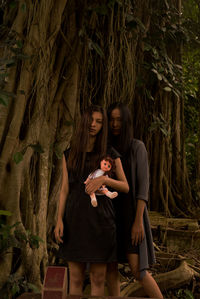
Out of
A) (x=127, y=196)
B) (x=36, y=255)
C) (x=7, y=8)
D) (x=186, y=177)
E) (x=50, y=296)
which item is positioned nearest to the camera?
(x=50, y=296)

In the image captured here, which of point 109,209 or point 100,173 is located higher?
point 100,173

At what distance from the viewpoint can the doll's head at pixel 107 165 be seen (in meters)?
1.87

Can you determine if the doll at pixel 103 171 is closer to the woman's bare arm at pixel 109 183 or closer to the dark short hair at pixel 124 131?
the woman's bare arm at pixel 109 183

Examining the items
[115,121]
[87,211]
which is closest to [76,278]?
[87,211]

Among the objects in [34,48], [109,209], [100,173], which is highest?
[34,48]

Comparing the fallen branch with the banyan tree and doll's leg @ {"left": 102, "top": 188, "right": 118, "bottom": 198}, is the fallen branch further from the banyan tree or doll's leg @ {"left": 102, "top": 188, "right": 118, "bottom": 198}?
doll's leg @ {"left": 102, "top": 188, "right": 118, "bottom": 198}

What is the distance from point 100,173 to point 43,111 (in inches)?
32.8

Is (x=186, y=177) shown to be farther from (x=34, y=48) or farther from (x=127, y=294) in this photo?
(x=34, y=48)

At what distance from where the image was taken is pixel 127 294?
2719mm

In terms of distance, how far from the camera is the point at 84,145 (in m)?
1.91

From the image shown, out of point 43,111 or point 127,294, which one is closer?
point 43,111

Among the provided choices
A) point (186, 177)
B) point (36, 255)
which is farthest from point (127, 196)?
point (186, 177)

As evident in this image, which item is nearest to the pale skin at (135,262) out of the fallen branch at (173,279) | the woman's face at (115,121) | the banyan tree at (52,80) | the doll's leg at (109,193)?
the woman's face at (115,121)

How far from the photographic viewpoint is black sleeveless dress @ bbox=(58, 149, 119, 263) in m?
1.83
